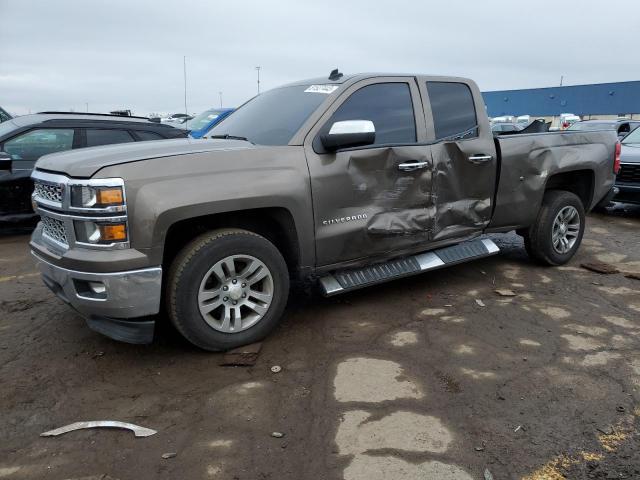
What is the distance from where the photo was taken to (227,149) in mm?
3375

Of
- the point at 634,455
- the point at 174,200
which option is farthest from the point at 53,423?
the point at 634,455

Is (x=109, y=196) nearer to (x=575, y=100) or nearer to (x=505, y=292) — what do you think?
(x=505, y=292)

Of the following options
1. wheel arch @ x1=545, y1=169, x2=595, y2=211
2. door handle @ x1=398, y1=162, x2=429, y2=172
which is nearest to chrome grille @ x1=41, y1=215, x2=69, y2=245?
door handle @ x1=398, y1=162, x2=429, y2=172

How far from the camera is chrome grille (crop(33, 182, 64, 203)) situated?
3119mm

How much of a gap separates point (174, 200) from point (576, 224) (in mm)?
4454

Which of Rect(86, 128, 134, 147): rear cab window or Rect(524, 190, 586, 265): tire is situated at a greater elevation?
Rect(86, 128, 134, 147): rear cab window

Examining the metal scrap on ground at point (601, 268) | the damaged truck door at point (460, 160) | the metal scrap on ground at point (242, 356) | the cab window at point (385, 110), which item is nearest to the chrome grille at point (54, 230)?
the metal scrap on ground at point (242, 356)

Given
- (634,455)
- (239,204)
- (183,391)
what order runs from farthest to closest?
(239,204) → (183,391) → (634,455)

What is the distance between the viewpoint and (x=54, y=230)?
330 centimetres

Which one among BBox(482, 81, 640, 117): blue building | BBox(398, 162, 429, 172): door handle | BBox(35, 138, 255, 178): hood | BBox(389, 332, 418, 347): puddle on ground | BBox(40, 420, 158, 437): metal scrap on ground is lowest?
BBox(40, 420, 158, 437): metal scrap on ground

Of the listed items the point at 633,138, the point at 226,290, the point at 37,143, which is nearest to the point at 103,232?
the point at 226,290

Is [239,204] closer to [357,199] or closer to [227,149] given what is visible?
[227,149]

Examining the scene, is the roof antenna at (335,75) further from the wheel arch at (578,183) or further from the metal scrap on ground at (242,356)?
the wheel arch at (578,183)

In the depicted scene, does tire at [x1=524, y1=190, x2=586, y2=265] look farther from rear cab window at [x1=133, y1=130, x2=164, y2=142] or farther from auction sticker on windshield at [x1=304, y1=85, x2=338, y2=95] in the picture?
rear cab window at [x1=133, y1=130, x2=164, y2=142]
